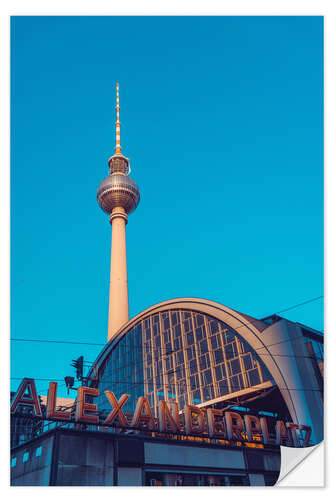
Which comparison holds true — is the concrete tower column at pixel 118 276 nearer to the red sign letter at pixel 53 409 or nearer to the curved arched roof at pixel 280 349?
the curved arched roof at pixel 280 349

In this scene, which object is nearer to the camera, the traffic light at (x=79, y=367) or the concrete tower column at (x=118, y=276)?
the traffic light at (x=79, y=367)

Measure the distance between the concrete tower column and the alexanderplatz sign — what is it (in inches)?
1171

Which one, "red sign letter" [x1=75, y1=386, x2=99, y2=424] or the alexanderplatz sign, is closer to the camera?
"red sign letter" [x1=75, y1=386, x2=99, y2=424]

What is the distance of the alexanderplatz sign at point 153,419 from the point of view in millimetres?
18297

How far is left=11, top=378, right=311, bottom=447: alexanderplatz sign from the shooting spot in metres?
18.3

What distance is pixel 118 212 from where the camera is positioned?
6291 centimetres

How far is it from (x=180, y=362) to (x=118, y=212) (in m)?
34.6

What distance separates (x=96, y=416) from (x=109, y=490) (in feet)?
21.9

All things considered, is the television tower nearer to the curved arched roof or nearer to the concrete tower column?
the concrete tower column

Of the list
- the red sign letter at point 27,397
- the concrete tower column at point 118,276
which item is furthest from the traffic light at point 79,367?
the concrete tower column at point 118,276

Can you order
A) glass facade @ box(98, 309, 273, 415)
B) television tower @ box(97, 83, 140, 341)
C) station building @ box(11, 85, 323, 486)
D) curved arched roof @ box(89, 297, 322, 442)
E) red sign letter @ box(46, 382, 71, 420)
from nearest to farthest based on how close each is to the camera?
station building @ box(11, 85, 323, 486) → red sign letter @ box(46, 382, 71, 420) → curved arched roof @ box(89, 297, 322, 442) → glass facade @ box(98, 309, 273, 415) → television tower @ box(97, 83, 140, 341)

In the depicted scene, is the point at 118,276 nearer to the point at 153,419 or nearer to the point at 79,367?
the point at 79,367

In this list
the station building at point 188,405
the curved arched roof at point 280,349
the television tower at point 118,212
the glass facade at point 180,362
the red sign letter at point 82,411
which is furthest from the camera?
the television tower at point 118,212

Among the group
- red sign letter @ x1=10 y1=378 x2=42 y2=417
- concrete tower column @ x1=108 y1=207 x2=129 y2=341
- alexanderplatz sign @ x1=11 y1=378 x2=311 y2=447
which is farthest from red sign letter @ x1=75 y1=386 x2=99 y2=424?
concrete tower column @ x1=108 y1=207 x2=129 y2=341
